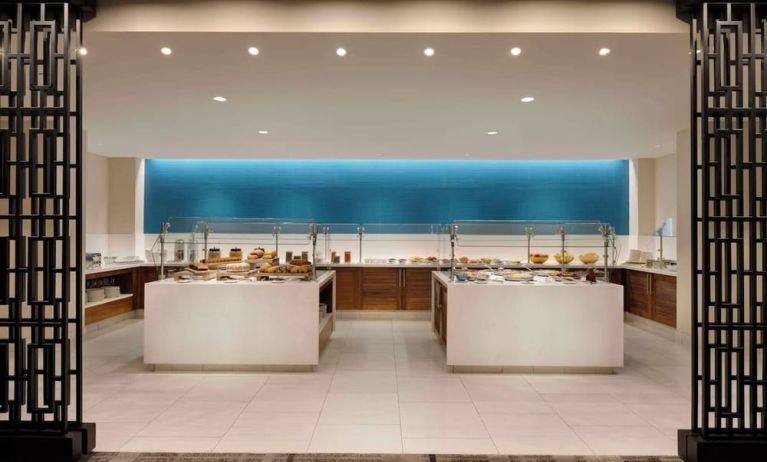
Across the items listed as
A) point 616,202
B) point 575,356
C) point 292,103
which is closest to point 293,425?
point 575,356

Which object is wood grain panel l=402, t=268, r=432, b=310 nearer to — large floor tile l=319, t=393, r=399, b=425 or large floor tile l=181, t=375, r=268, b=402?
large floor tile l=181, t=375, r=268, b=402

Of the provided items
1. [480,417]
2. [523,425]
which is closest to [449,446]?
[480,417]

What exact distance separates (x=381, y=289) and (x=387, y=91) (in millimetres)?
3760

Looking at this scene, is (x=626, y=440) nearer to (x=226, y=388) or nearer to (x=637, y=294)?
(x=226, y=388)

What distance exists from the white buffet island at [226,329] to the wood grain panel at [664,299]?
15.7 feet

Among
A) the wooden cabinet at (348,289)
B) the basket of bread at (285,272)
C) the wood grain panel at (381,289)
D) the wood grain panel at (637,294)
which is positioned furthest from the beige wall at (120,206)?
the wood grain panel at (637,294)

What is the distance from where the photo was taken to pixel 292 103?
15.1 feet

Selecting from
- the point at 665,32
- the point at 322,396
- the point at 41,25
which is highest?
the point at 665,32

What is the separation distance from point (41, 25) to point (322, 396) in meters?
3.17

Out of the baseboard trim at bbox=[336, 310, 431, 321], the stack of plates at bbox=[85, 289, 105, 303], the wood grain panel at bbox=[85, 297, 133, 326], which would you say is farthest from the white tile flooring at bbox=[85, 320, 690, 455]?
the baseboard trim at bbox=[336, 310, 431, 321]

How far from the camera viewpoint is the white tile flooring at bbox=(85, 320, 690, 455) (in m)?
2.81

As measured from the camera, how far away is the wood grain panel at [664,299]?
19.4 feet

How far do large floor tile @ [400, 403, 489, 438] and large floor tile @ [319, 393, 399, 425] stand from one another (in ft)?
0.33

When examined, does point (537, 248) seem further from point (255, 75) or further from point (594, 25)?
point (255, 75)
